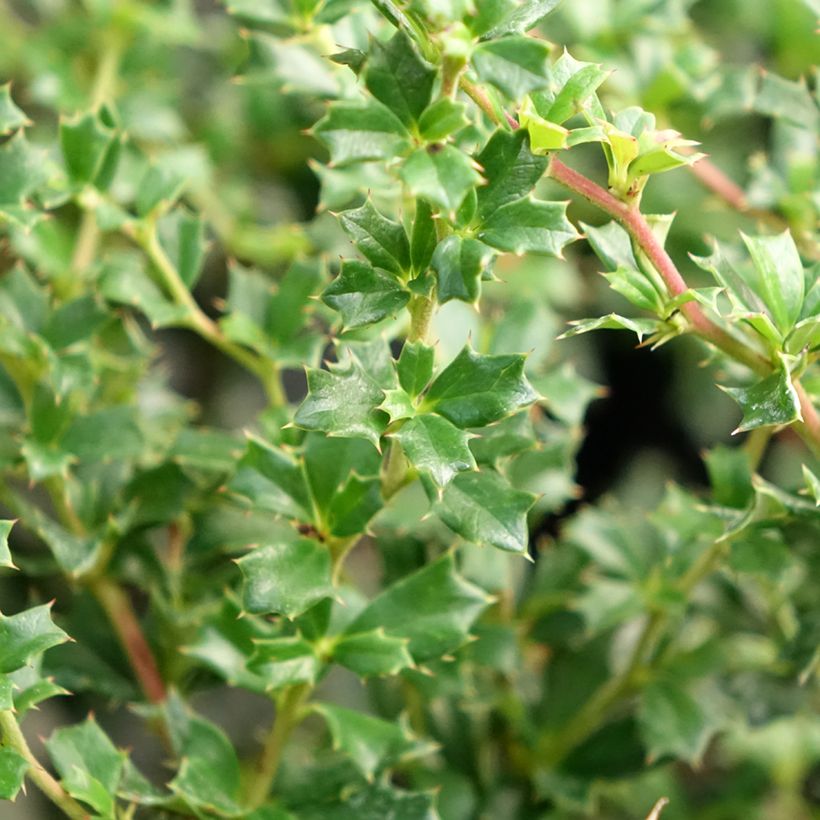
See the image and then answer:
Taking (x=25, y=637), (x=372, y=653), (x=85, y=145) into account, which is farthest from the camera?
(x=85, y=145)

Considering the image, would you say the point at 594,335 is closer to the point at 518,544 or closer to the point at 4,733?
the point at 518,544

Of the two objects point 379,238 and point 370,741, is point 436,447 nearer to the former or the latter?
point 379,238

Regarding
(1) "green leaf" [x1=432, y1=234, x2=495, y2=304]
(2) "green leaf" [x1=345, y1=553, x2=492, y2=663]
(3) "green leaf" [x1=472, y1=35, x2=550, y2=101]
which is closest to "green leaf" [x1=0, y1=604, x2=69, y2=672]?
(2) "green leaf" [x1=345, y1=553, x2=492, y2=663]

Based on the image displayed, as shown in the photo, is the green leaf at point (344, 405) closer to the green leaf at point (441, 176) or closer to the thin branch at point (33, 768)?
the green leaf at point (441, 176)

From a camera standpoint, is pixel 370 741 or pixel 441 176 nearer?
pixel 441 176

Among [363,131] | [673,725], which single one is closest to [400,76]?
[363,131]

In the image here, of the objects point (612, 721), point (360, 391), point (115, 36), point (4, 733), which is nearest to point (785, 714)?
point (612, 721)

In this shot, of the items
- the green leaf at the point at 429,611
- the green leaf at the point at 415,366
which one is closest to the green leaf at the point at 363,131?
the green leaf at the point at 415,366
